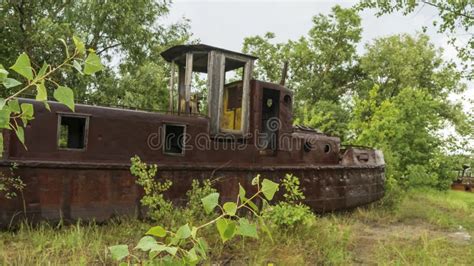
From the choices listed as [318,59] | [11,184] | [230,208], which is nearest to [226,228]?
[230,208]

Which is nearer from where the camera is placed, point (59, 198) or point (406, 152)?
point (59, 198)

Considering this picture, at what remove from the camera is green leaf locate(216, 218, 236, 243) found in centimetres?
93

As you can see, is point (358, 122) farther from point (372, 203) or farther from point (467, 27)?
point (467, 27)

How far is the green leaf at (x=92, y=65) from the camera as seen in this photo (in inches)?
32.7

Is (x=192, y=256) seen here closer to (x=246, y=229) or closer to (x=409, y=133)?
(x=246, y=229)

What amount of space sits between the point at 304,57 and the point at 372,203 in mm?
16466

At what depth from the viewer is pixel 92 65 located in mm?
841

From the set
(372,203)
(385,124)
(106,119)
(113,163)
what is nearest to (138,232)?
(113,163)

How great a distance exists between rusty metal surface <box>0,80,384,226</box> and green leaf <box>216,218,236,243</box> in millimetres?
5136

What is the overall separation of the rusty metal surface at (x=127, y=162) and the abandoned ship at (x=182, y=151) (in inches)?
0.5

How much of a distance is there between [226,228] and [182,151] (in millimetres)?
5775

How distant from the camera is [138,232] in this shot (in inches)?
217

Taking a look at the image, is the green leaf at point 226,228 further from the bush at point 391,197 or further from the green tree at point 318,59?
the green tree at point 318,59

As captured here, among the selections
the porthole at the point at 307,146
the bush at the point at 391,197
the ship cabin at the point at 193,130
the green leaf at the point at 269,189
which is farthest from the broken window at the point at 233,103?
the green leaf at the point at 269,189
